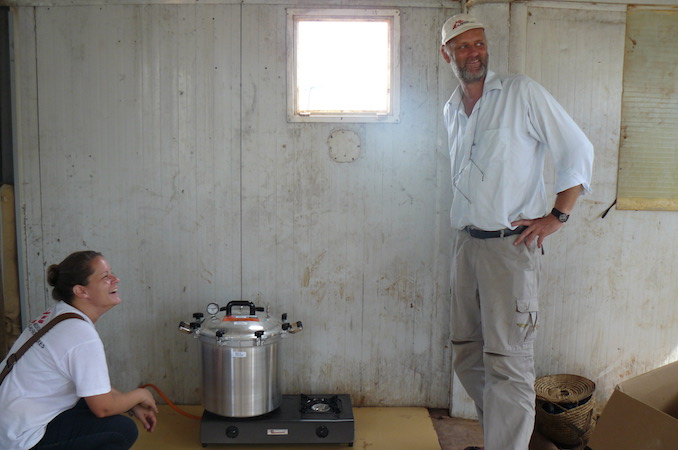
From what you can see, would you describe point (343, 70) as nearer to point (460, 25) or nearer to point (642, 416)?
point (460, 25)

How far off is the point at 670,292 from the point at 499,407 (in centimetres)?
157

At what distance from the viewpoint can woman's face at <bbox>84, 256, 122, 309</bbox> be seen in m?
2.20

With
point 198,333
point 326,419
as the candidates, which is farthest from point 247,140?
point 326,419

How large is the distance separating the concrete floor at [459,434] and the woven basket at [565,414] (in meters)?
0.06

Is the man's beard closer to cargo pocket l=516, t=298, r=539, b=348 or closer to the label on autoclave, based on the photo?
cargo pocket l=516, t=298, r=539, b=348

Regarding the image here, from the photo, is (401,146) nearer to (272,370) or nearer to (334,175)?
(334,175)

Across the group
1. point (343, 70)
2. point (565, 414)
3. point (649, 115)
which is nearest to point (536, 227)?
point (565, 414)

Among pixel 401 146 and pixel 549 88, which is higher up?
pixel 549 88

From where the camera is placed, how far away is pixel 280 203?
3.25 meters

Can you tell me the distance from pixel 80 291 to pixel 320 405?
57.9 inches

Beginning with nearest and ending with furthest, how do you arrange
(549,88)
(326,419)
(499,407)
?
(499,407)
(326,419)
(549,88)

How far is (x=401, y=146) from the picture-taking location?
3223mm

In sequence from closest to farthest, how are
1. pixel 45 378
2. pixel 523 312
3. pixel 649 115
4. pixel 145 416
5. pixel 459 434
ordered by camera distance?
pixel 45 378
pixel 145 416
pixel 523 312
pixel 459 434
pixel 649 115

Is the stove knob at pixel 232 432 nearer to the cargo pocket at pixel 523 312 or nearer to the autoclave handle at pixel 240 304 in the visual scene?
the autoclave handle at pixel 240 304
